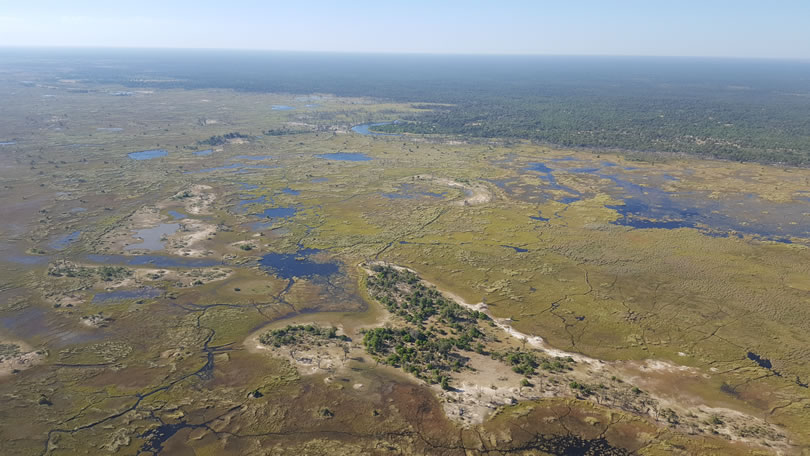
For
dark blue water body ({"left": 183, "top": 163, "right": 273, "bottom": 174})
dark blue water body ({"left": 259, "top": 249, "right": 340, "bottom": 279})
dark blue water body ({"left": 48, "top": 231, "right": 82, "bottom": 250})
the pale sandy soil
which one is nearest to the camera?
the pale sandy soil

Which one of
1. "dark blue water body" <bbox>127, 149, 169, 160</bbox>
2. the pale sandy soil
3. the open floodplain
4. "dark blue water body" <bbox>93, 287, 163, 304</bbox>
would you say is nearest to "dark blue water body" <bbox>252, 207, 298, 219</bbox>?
the open floodplain

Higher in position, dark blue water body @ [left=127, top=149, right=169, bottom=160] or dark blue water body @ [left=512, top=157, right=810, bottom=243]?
dark blue water body @ [left=127, top=149, right=169, bottom=160]

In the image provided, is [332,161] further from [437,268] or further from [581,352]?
[581,352]

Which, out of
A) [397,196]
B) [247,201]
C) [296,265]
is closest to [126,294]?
[296,265]

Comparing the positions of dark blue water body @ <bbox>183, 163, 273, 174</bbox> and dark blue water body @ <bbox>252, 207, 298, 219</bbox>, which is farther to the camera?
dark blue water body @ <bbox>183, 163, 273, 174</bbox>

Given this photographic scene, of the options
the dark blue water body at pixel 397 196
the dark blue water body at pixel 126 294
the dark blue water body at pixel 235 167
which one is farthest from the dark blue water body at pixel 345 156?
the dark blue water body at pixel 126 294

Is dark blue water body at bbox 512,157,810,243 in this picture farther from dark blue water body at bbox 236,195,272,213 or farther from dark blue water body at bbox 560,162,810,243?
dark blue water body at bbox 236,195,272,213

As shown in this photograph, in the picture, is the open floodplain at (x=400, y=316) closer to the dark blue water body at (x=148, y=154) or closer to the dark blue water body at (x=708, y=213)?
the dark blue water body at (x=708, y=213)
